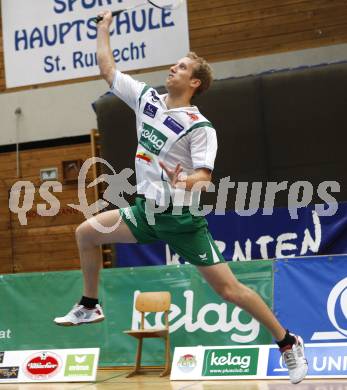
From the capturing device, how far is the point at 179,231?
6.05m

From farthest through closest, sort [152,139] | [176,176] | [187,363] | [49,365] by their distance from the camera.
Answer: [49,365] < [187,363] < [152,139] < [176,176]

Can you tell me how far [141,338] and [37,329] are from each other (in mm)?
1676

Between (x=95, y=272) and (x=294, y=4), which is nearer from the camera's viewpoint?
(x=95, y=272)

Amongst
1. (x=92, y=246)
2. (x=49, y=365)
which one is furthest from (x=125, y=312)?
(x=92, y=246)

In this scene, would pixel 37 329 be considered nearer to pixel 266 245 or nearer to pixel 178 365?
pixel 178 365

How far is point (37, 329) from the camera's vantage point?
35.1 ft

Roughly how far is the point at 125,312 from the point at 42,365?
1318 mm

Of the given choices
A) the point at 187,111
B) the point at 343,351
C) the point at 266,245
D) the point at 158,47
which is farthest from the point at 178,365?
the point at 158,47

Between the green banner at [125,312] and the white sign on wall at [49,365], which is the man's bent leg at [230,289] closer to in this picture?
the green banner at [125,312]

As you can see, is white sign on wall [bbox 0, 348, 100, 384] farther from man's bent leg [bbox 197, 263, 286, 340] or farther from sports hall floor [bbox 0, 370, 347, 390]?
man's bent leg [bbox 197, 263, 286, 340]

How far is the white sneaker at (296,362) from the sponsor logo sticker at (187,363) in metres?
2.72

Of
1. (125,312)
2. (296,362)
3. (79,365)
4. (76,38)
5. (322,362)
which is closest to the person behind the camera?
(296,362)

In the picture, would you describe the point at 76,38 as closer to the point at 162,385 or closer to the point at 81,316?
the point at 162,385

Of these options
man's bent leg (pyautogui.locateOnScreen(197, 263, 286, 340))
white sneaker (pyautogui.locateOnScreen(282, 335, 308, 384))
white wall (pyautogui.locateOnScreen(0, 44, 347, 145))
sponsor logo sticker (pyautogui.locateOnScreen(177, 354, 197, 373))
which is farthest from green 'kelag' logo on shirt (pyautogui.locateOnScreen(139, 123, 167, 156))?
white wall (pyautogui.locateOnScreen(0, 44, 347, 145))
